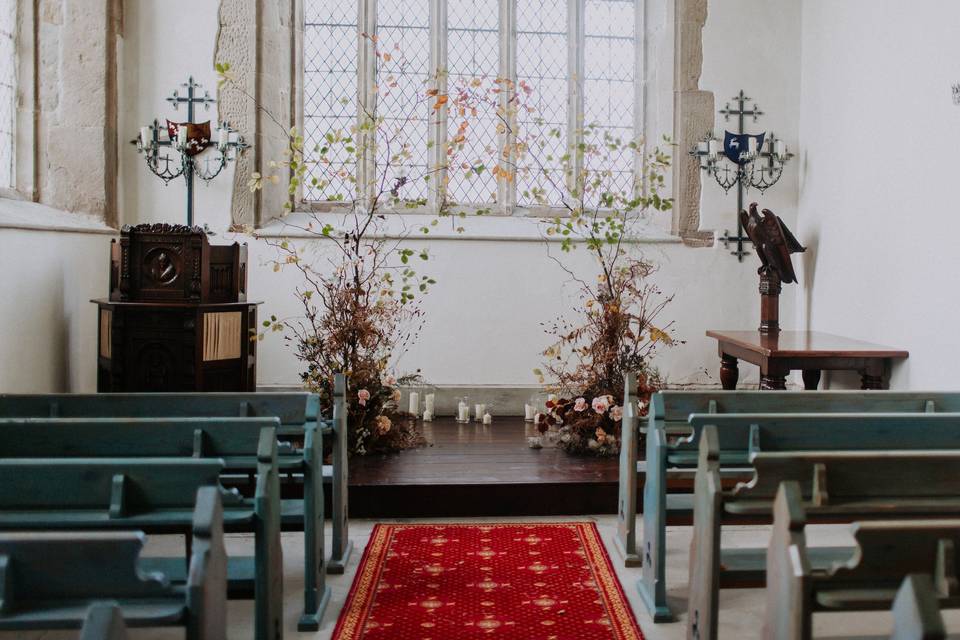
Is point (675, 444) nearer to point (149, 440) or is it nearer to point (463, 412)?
point (149, 440)

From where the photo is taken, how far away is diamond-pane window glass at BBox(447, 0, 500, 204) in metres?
6.94

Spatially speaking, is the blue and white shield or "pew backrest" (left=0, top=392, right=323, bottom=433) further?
the blue and white shield

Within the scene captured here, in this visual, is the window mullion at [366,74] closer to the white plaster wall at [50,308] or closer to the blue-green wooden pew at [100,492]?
the white plaster wall at [50,308]

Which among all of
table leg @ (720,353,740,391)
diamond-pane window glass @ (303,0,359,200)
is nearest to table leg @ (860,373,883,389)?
table leg @ (720,353,740,391)

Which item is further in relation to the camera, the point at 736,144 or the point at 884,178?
the point at 736,144

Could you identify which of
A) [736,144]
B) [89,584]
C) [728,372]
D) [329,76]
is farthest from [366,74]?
[89,584]

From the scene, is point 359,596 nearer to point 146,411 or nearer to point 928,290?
point 146,411

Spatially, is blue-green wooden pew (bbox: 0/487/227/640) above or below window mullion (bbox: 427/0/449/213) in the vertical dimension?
below

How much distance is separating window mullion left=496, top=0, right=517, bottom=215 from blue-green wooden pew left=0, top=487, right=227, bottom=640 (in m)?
5.41

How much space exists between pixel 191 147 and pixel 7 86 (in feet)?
3.93

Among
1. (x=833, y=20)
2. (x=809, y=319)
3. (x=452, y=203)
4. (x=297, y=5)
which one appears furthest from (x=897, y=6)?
(x=297, y=5)

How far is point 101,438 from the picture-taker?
272 centimetres

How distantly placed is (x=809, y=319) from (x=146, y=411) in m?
4.80

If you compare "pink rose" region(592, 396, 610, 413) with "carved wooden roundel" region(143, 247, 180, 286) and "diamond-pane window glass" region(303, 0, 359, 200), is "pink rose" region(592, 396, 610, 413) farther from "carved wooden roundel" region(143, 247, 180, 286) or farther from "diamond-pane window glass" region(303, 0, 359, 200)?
"diamond-pane window glass" region(303, 0, 359, 200)
